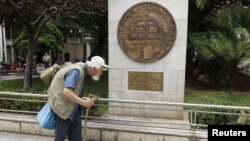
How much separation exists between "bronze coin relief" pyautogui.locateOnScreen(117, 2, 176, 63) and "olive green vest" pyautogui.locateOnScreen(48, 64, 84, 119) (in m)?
3.23

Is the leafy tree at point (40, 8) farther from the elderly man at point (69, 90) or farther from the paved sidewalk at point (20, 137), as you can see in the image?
the elderly man at point (69, 90)

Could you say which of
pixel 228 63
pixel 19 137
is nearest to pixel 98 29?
pixel 228 63

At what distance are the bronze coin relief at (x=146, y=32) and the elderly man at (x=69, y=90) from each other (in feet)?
10.0

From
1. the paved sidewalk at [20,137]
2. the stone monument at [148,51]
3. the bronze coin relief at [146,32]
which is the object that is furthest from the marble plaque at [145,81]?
the paved sidewalk at [20,137]

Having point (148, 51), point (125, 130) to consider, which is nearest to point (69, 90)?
point (125, 130)

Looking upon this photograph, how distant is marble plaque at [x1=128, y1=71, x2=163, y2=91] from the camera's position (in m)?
7.36

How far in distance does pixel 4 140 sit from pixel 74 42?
146ft

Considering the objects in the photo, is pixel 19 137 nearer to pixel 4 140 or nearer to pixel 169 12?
pixel 4 140

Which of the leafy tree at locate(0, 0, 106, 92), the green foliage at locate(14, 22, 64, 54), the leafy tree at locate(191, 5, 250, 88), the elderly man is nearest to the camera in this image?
the elderly man

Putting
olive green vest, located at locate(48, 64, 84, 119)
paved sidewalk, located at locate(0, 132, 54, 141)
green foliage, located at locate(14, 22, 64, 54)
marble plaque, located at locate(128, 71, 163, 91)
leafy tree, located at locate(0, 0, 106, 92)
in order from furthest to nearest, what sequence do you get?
1. green foliage, located at locate(14, 22, 64, 54)
2. leafy tree, located at locate(0, 0, 106, 92)
3. marble plaque, located at locate(128, 71, 163, 91)
4. paved sidewalk, located at locate(0, 132, 54, 141)
5. olive green vest, located at locate(48, 64, 84, 119)

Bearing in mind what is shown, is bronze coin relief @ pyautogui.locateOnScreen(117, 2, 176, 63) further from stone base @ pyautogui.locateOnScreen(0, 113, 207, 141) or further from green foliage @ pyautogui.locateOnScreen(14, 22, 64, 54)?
green foliage @ pyautogui.locateOnScreen(14, 22, 64, 54)

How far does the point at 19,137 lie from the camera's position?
610cm

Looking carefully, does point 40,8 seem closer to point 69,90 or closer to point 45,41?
point 69,90

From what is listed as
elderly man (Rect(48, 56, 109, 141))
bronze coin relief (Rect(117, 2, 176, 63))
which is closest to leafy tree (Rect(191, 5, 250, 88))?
bronze coin relief (Rect(117, 2, 176, 63))
